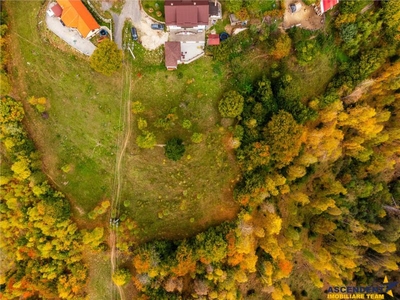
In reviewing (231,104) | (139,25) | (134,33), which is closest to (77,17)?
(134,33)

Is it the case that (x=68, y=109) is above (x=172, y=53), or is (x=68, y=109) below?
below

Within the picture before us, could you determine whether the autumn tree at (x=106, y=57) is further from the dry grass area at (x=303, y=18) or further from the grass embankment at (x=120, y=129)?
the dry grass area at (x=303, y=18)

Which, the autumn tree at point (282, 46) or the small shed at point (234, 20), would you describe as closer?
the autumn tree at point (282, 46)

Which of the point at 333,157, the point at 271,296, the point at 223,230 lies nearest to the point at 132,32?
the point at 223,230

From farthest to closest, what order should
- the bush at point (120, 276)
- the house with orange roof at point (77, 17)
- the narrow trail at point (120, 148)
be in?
the bush at point (120, 276) < the narrow trail at point (120, 148) < the house with orange roof at point (77, 17)

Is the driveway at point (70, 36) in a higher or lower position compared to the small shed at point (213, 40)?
lower

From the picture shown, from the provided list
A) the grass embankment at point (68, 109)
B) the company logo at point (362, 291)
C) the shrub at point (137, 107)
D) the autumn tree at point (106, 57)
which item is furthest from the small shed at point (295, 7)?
the company logo at point (362, 291)

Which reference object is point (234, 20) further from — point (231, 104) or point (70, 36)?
point (70, 36)
